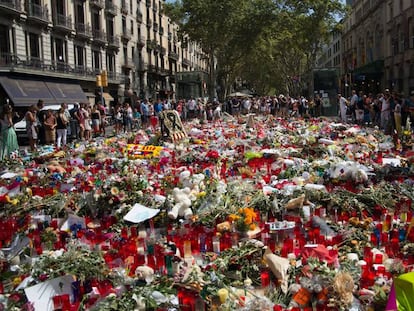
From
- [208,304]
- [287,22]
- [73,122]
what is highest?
[287,22]

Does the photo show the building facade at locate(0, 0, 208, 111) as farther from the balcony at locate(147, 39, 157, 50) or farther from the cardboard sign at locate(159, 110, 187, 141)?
the cardboard sign at locate(159, 110, 187, 141)

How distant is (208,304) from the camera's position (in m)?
3.67

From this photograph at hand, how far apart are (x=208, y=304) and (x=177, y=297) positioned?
29 centimetres

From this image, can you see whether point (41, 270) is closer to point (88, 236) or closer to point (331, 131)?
point (88, 236)

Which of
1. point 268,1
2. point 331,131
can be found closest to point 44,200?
point 331,131

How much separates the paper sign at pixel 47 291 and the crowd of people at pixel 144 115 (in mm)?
8689

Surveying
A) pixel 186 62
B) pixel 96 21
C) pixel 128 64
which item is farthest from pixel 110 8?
pixel 186 62

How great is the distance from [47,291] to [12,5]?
28329mm

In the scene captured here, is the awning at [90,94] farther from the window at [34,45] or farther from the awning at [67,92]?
the window at [34,45]

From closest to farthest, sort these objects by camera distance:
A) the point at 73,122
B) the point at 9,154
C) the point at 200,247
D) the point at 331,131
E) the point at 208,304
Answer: the point at 208,304
the point at 200,247
the point at 9,154
the point at 331,131
the point at 73,122

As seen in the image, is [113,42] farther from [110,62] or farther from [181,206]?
[181,206]

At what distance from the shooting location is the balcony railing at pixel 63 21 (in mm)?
33938

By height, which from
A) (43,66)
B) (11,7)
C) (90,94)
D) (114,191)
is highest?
(11,7)

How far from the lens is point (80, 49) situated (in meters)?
38.5
